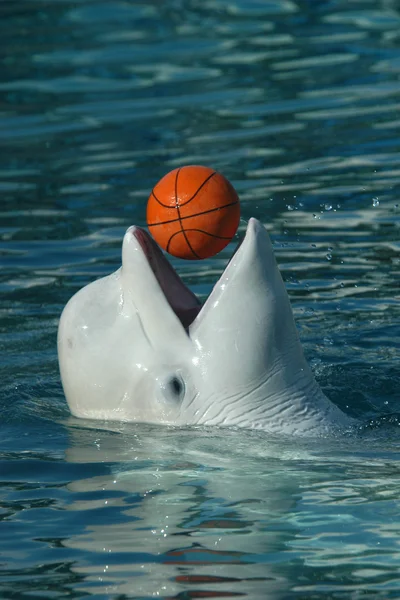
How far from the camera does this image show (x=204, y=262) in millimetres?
11336

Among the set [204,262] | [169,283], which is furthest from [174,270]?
[204,262]

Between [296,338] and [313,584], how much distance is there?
2.17 meters

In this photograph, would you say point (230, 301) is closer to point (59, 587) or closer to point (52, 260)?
point (59, 587)

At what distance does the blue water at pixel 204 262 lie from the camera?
537 centimetres

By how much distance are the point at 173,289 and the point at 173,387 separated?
58 centimetres

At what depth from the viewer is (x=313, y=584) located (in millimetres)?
5000

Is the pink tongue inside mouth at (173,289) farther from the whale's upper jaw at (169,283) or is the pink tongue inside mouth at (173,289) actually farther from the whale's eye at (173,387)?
the whale's eye at (173,387)

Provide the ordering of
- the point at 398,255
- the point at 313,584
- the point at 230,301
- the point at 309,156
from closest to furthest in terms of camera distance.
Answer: the point at 313,584 < the point at 230,301 < the point at 398,255 < the point at 309,156

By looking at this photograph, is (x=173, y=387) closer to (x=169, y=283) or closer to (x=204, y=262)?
(x=169, y=283)

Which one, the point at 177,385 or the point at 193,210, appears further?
the point at 193,210

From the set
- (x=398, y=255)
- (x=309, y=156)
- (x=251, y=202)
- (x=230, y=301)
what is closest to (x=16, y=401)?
(x=230, y=301)

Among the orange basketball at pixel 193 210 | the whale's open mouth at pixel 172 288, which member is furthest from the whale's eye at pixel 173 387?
the orange basketball at pixel 193 210

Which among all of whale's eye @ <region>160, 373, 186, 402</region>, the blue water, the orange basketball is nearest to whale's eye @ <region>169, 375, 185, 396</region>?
whale's eye @ <region>160, 373, 186, 402</region>

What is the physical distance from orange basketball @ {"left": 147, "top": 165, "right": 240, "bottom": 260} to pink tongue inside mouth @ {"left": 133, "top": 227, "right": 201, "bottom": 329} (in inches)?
7.3
